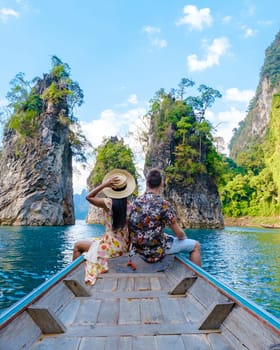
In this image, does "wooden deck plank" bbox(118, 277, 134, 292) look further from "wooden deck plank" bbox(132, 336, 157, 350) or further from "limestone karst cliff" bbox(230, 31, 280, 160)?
"limestone karst cliff" bbox(230, 31, 280, 160)

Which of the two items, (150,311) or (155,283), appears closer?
(150,311)

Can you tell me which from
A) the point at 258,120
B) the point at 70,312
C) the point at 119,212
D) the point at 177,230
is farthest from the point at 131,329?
the point at 258,120

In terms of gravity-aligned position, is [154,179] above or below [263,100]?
below

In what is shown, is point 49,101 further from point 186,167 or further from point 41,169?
point 186,167

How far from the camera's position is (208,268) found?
941 centimetres

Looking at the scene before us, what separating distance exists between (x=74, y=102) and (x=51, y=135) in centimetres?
644

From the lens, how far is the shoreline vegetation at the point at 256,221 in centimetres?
4572

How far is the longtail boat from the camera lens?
197 centimetres

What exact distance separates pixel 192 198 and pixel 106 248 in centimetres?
3574

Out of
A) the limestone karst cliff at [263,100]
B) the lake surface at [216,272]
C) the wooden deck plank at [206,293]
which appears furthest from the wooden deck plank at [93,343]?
the limestone karst cliff at [263,100]

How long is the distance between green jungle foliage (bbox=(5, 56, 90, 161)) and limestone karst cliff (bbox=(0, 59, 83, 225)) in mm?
131

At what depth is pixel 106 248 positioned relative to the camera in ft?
12.9

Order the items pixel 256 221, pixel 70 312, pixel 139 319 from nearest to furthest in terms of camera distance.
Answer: pixel 139 319, pixel 70 312, pixel 256 221

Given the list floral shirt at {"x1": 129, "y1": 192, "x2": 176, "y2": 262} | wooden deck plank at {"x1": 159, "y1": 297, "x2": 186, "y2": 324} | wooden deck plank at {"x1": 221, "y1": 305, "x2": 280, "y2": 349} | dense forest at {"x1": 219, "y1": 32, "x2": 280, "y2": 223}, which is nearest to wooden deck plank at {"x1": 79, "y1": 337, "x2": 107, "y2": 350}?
wooden deck plank at {"x1": 159, "y1": 297, "x2": 186, "y2": 324}
